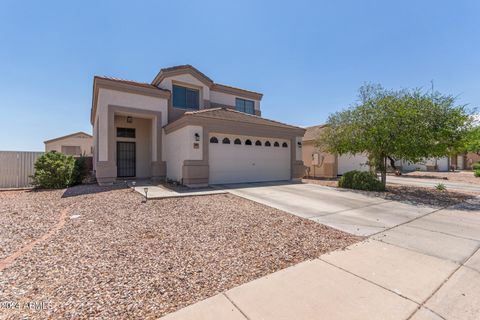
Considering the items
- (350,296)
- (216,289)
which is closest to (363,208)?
(350,296)

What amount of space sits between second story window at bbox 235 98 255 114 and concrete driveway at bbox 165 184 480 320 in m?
14.7

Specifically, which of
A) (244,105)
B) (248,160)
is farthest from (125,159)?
(244,105)

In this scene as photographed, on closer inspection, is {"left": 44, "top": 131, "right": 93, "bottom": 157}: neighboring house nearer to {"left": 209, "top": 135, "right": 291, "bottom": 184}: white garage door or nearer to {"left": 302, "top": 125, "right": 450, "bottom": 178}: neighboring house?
{"left": 209, "top": 135, "right": 291, "bottom": 184}: white garage door

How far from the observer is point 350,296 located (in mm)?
2725

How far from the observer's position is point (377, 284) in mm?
2998

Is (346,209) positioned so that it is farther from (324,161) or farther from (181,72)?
(181,72)

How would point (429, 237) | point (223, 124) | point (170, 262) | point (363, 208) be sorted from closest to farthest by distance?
point (170, 262) → point (429, 237) → point (363, 208) → point (223, 124)

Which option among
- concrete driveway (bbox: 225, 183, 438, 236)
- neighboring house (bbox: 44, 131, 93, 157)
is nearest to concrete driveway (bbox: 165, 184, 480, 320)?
concrete driveway (bbox: 225, 183, 438, 236)

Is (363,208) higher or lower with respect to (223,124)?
lower

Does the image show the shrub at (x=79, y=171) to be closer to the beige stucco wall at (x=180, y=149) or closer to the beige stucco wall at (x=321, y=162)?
the beige stucco wall at (x=180, y=149)

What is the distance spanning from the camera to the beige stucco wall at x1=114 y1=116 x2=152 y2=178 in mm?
14648

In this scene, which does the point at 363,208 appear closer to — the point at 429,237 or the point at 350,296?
the point at 429,237

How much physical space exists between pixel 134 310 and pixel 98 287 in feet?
2.47

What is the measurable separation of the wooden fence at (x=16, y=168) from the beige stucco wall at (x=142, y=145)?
5026 millimetres
